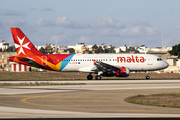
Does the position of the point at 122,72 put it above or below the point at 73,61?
below

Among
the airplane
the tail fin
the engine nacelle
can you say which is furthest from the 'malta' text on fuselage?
the tail fin

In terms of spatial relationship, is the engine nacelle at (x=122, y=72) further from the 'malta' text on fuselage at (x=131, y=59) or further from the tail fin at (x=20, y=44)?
the tail fin at (x=20, y=44)

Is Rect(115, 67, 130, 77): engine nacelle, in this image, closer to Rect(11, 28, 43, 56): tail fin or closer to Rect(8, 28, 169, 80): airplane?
Rect(8, 28, 169, 80): airplane

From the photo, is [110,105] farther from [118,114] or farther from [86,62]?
[86,62]

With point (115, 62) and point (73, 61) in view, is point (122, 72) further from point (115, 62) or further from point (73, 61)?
point (73, 61)

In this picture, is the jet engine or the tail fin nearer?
the jet engine

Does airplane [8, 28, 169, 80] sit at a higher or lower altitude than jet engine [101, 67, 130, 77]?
higher

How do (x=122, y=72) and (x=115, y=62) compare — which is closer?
(x=122, y=72)

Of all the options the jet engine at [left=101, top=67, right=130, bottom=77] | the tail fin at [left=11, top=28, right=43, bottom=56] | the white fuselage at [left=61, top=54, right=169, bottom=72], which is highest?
the tail fin at [left=11, top=28, right=43, bottom=56]

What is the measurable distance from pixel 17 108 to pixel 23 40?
101 feet

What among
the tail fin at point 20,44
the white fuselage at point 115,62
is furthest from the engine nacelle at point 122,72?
the tail fin at point 20,44

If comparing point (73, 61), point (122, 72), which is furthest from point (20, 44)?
point (122, 72)

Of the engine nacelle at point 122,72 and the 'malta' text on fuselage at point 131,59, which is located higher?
the 'malta' text on fuselage at point 131,59

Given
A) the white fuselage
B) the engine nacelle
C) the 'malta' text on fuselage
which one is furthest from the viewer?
the 'malta' text on fuselage
